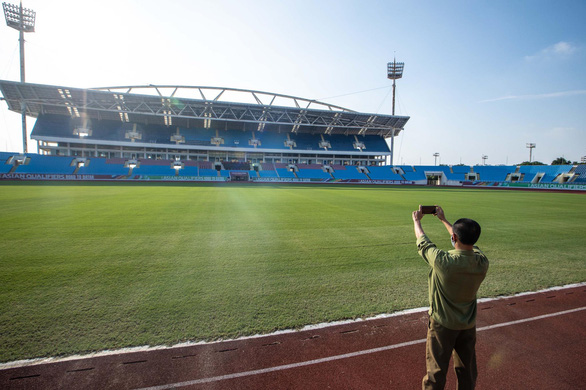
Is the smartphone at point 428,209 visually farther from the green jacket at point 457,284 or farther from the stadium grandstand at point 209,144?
the stadium grandstand at point 209,144

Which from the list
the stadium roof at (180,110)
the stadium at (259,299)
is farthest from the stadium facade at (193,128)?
the stadium at (259,299)

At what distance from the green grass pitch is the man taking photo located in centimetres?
164

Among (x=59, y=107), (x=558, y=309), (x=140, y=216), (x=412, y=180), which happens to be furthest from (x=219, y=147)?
(x=558, y=309)

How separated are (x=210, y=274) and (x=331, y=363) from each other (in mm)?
3053

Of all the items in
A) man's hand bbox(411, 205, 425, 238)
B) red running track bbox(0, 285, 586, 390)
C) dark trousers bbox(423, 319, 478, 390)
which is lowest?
red running track bbox(0, 285, 586, 390)

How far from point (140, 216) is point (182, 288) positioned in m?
7.29

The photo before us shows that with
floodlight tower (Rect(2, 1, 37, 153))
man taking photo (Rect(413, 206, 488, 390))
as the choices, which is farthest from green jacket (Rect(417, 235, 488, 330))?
floodlight tower (Rect(2, 1, 37, 153))

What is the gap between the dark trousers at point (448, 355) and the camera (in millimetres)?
2213

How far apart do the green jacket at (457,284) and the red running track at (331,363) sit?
98 cm

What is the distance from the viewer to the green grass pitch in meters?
3.45

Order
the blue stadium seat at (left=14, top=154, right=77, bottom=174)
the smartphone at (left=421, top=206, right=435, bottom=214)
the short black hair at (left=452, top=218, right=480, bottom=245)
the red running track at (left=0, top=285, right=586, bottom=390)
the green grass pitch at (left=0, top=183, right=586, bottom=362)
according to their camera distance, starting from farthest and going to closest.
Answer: the blue stadium seat at (left=14, top=154, right=77, bottom=174) < the green grass pitch at (left=0, top=183, right=586, bottom=362) < the red running track at (left=0, top=285, right=586, bottom=390) < the smartphone at (left=421, top=206, right=435, bottom=214) < the short black hair at (left=452, top=218, right=480, bottom=245)

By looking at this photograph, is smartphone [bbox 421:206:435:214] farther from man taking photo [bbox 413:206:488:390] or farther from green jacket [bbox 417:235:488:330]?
green jacket [bbox 417:235:488:330]

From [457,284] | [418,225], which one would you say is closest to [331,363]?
[457,284]

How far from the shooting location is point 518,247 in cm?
718
